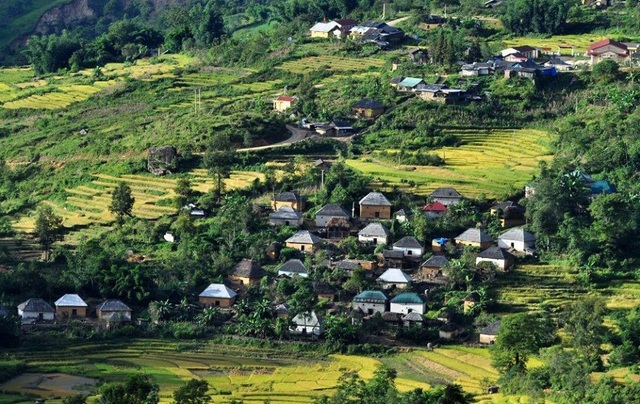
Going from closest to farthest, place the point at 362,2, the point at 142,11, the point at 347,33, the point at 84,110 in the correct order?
the point at 84,110
the point at 347,33
the point at 362,2
the point at 142,11

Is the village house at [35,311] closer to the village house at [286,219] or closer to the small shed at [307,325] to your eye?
the small shed at [307,325]

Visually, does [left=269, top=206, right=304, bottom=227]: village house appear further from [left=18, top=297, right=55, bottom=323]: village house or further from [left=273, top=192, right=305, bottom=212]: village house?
[left=18, top=297, right=55, bottom=323]: village house

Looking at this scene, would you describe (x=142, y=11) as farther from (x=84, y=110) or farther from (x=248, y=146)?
(x=248, y=146)

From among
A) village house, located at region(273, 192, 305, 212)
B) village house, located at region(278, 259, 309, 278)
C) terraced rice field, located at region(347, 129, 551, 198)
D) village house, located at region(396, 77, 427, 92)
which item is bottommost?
village house, located at region(278, 259, 309, 278)

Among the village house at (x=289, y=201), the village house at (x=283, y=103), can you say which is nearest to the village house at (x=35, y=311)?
the village house at (x=289, y=201)

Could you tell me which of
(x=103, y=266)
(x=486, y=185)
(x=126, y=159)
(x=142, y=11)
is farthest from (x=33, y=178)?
(x=142, y=11)

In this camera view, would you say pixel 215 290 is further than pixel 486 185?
No

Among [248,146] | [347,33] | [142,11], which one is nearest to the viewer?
[248,146]

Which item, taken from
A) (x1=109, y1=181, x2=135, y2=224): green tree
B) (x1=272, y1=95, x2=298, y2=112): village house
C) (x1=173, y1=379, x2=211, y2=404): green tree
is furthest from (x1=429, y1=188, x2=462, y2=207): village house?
(x1=173, y1=379, x2=211, y2=404): green tree
